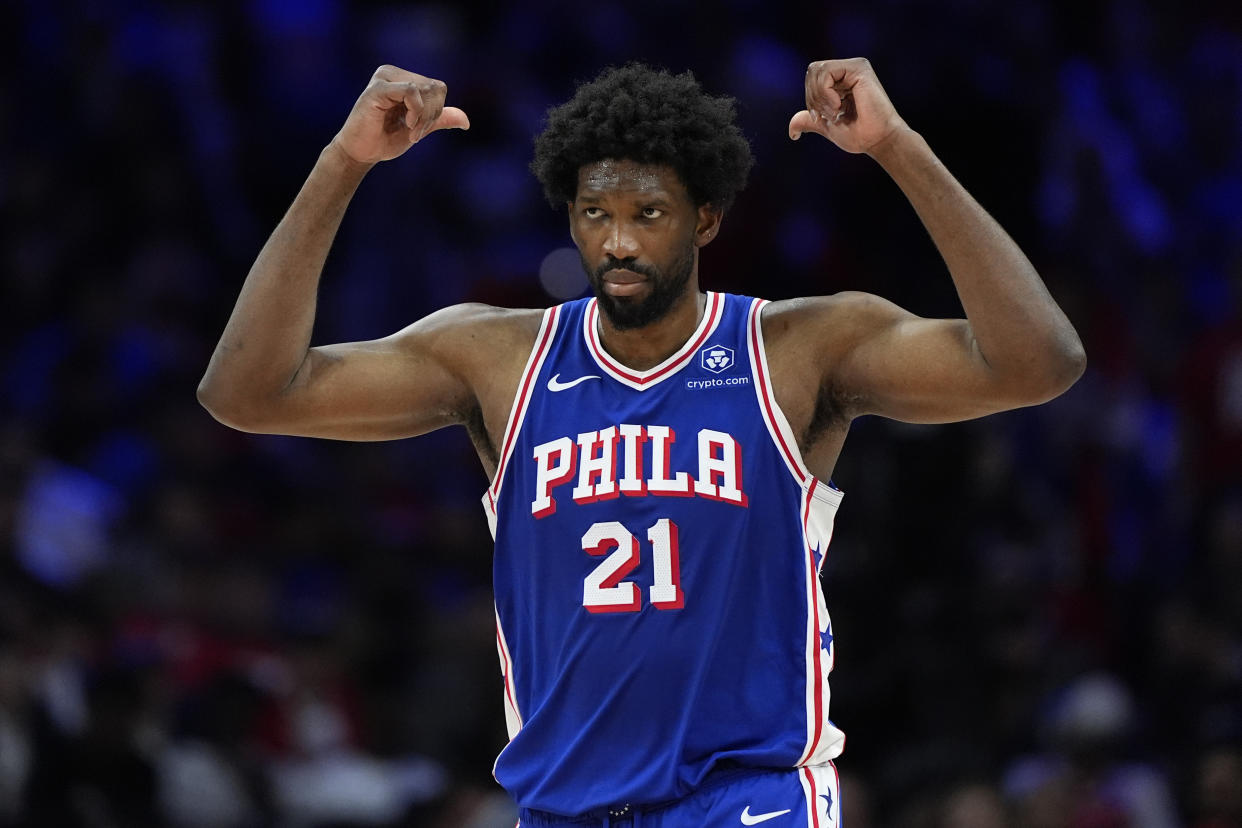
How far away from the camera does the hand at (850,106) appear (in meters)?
4.18

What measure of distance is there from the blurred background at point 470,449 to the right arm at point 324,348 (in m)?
3.58

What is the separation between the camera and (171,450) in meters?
9.71

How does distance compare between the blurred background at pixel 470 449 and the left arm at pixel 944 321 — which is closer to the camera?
the left arm at pixel 944 321

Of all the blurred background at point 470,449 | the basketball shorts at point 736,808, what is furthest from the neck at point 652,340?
the blurred background at point 470,449

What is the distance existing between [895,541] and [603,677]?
4696 millimetres

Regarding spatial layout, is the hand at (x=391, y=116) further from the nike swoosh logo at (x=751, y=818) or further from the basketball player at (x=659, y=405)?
the nike swoosh logo at (x=751, y=818)

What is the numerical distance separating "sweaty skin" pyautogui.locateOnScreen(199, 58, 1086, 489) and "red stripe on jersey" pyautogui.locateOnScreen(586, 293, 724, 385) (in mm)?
33

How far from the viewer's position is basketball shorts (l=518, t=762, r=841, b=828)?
4105 millimetres

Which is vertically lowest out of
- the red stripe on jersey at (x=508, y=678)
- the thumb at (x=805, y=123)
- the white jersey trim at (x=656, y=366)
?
the red stripe on jersey at (x=508, y=678)

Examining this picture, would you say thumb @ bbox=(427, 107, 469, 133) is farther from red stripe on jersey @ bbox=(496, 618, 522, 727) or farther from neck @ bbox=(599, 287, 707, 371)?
red stripe on jersey @ bbox=(496, 618, 522, 727)

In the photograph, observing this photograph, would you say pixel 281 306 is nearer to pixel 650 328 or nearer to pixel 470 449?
pixel 650 328

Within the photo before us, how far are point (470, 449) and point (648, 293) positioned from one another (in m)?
6.01

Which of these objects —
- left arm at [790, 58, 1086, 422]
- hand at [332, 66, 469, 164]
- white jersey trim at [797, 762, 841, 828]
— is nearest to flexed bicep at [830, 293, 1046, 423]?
left arm at [790, 58, 1086, 422]

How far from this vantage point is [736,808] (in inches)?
162
